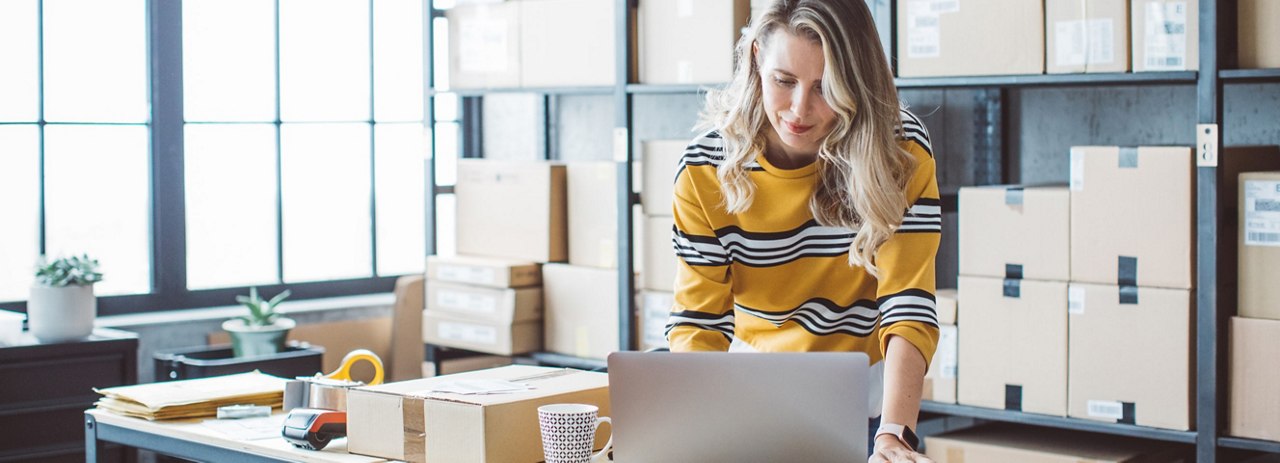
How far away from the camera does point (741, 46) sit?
1809 mm

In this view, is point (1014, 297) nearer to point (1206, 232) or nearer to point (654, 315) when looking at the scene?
point (1206, 232)

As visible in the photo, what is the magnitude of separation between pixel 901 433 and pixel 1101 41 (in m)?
1.60

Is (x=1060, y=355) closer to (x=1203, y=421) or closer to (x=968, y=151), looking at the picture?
(x=1203, y=421)

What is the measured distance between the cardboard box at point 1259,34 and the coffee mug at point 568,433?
1.73 m

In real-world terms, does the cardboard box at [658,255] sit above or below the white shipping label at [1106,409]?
above

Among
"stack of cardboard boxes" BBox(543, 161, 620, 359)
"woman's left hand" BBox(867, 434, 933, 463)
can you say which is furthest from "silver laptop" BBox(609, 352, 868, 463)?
"stack of cardboard boxes" BBox(543, 161, 620, 359)

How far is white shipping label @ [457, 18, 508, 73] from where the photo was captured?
4.03 meters

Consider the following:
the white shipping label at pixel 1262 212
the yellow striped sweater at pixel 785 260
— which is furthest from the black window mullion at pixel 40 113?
the white shipping label at pixel 1262 212

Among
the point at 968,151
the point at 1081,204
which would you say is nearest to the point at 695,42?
the point at 968,151

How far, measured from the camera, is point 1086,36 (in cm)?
288

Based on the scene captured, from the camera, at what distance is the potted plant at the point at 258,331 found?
3818 millimetres

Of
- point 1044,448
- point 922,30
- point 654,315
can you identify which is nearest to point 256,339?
point 654,315

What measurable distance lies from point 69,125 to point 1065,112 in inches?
112

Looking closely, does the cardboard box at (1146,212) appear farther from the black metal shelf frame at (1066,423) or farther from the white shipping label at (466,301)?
the white shipping label at (466,301)
